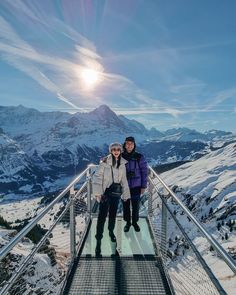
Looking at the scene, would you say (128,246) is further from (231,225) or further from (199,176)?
(199,176)

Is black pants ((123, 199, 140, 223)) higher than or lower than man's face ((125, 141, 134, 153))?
lower

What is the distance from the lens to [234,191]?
71812 millimetres

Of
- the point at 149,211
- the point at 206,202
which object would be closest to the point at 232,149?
the point at 206,202

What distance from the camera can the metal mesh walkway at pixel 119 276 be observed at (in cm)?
624

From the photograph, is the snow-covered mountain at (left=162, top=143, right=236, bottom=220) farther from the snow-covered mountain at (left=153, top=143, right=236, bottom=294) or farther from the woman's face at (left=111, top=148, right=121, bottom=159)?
the woman's face at (left=111, top=148, right=121, bottom=159)

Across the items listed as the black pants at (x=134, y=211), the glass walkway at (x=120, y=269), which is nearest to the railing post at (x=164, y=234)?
the glass walkway at (x=120, y=269)

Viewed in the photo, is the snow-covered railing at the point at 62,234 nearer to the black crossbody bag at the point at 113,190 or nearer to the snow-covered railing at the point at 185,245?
the black crossbody bag at the point at 113,190

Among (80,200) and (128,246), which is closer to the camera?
(128,246)

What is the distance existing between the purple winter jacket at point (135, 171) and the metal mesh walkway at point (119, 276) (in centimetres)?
161

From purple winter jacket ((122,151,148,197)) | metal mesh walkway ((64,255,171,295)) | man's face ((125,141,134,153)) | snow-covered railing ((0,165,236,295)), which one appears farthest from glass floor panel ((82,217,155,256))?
man's face ((125,141,134,153))

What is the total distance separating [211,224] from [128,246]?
5681 cm

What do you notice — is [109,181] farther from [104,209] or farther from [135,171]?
[135,171]

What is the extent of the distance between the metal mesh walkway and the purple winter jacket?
1606mm

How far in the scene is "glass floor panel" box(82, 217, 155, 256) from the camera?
789 cm
